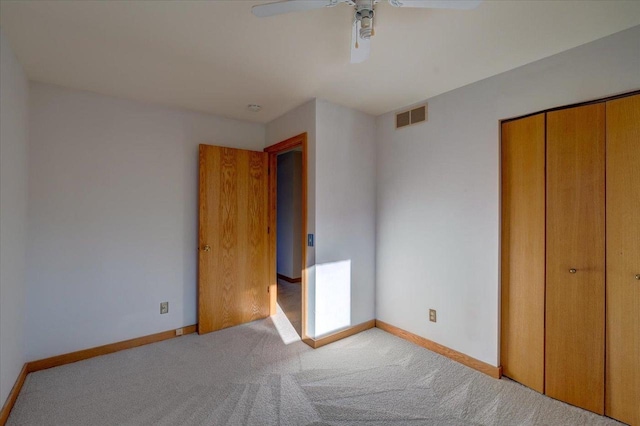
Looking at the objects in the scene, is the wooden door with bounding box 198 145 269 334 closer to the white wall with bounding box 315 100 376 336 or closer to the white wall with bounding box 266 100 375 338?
the white wall with bounding box 266 100 375 338

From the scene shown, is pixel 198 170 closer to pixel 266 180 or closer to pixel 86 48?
pixel 266 180

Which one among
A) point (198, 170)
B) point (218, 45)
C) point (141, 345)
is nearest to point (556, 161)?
point (218, 45)

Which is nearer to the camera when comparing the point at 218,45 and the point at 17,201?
the point at 218,45

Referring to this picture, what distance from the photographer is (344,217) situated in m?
3.11

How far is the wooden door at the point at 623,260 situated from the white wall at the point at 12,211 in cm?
388

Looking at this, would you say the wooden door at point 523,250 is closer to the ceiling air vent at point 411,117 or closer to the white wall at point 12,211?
the ceiling air vent at point 411,117

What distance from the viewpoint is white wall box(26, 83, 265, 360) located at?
2.50m

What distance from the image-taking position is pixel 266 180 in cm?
370

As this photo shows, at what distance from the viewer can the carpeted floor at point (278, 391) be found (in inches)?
74.2

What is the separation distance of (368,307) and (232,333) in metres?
1.55

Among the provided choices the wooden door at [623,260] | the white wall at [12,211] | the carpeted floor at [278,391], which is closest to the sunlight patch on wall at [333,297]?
the carpeted floor at [278,391]

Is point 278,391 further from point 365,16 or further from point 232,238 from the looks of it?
point 365,16

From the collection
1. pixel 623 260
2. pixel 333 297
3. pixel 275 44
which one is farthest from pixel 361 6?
pixel 333 297

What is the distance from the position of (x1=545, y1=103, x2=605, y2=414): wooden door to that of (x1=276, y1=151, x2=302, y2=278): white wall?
150 inches
